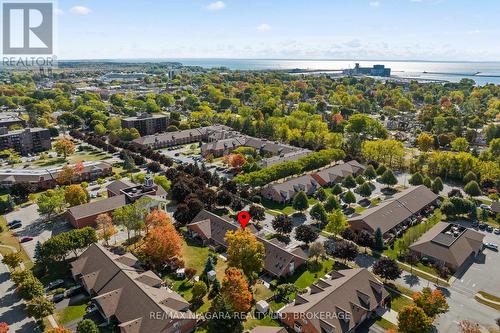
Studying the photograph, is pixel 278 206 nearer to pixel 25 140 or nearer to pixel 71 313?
pixel 71 313

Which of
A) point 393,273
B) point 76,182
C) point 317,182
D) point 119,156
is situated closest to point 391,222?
point 393,273

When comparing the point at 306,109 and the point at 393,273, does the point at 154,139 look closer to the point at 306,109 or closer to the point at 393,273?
the point at 306,109

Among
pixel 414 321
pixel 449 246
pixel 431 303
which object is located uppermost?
pixel 449 246

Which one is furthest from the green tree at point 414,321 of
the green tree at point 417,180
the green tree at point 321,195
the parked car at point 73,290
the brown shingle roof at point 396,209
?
the green tree at point 417,180

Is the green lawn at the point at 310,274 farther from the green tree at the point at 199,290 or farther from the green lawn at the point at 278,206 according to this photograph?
the green lawn at the point at 278,206

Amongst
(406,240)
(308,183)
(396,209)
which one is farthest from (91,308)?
(396,209)

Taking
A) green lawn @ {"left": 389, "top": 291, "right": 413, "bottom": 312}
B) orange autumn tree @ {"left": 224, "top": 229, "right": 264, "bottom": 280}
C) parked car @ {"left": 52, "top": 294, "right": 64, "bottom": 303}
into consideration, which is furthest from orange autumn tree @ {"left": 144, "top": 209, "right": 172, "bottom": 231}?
green lawn @ {"left": 389, "top": 291, "right": 413, "bottom": 312}
